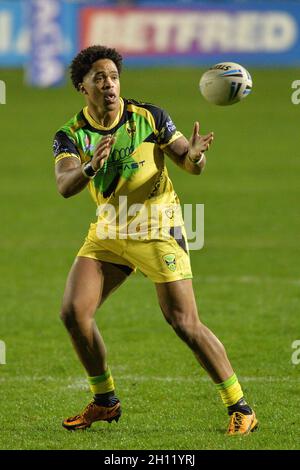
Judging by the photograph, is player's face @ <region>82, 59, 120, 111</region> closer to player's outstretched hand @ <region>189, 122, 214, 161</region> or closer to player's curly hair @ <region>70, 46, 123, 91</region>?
player's curly hair @ <region>70, 46, 123, 91</region>

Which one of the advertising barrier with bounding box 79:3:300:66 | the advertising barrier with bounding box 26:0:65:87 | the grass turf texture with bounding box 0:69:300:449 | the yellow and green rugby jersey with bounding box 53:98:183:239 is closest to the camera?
the yellow and green rugby jersey with bounding box 53:98:183:239

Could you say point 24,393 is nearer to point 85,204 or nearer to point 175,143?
point 175,143

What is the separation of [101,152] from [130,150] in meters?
0.67

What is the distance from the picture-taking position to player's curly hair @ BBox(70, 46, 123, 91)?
709 centimetres

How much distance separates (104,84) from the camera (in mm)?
6996

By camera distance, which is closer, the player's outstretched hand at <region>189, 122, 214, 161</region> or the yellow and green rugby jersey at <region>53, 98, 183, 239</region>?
the player's outstretched hand at <region>189, 122, 214, 161</region>

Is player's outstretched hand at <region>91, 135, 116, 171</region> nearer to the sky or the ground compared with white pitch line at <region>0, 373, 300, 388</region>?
nearer to the sky

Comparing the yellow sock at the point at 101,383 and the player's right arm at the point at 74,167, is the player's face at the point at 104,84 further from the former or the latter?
the yellow sock at the point at 101,383

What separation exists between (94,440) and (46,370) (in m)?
2.04

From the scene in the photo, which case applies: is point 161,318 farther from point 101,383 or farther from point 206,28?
point 206,28

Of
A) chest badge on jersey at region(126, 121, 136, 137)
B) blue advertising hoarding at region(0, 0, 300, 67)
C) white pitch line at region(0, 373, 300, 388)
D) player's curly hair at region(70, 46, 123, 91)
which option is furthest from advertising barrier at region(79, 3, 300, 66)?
chest badge on jersey at region(126, 121, 136, 137)

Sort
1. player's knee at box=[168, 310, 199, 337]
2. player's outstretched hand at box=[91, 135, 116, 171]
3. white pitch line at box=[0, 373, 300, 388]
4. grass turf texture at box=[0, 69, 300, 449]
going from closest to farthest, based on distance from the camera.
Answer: player's outstretched hand at box=[91, 135, 116, 171] → player's knee at box=[168, 310, 199, 337] → grass turf texture at box=[0, 69, 300, 449] → white pitch line at box=[0, 373, 300, 388]

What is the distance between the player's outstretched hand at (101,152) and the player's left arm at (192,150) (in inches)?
23.9

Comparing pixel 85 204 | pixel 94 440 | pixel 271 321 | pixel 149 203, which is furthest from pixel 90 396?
pixel 85 204
